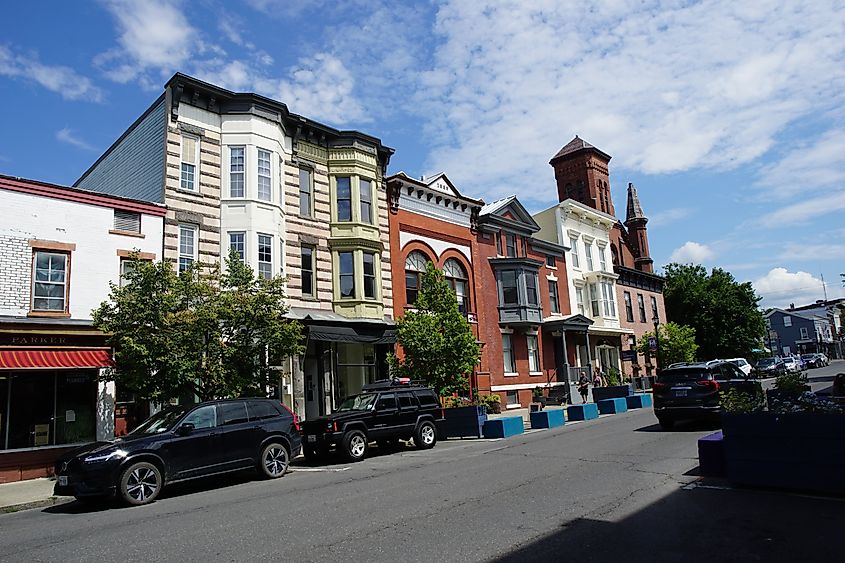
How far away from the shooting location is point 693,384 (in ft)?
48.8

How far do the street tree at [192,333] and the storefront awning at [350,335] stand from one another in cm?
433

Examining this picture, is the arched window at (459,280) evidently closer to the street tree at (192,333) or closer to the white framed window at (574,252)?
the white framed window at (574,252)

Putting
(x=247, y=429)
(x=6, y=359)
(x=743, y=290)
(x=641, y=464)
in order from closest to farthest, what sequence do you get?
(x=641, y=464) < (x=247, y=429) < (x=6, y=359) < (x=743, y=290)

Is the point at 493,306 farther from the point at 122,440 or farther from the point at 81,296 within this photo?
the point at 122,440

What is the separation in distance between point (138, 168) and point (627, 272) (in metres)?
34.6

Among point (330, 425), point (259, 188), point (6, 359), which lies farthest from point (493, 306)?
point (6, 359)

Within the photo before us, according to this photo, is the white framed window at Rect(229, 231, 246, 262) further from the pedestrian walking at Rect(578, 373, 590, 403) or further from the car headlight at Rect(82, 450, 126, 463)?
the pedestrian walking at Rect(578, 373, 590, 403)

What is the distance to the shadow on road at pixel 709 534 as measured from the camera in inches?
221

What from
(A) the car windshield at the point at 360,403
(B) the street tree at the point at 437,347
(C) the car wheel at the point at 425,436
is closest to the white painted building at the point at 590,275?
(B) the street tree at the point at 437,347

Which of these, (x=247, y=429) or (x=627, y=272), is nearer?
(x=247, y=429)

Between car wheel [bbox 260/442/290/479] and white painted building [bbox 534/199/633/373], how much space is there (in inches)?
1055

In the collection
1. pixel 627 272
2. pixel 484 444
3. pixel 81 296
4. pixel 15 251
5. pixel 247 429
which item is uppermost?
pixel 627 272

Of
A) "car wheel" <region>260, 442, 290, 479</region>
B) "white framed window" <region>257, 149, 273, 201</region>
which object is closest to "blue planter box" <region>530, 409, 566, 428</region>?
"car wheel" <region>260, 442, 290, 479</region>

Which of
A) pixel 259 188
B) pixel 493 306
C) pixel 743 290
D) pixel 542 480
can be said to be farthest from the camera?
pixel 743 290
